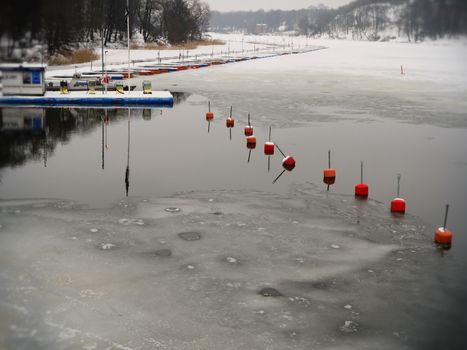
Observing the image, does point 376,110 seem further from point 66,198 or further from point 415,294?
point 415,294

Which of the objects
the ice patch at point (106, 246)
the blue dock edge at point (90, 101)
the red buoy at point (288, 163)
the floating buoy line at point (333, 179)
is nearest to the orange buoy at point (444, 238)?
the floating buoy line at point (333, 179)

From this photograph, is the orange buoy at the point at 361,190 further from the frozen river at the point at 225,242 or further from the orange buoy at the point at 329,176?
the orange buoy at the point at 329,176

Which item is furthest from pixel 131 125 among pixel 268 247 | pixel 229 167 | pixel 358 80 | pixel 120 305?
pixel 358 80

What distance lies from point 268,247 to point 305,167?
291 inches

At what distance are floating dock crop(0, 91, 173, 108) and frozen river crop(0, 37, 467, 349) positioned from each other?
7221 mm

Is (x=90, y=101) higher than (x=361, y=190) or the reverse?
higher

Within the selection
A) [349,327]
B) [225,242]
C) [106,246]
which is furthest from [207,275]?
[349,327]

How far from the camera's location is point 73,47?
172 inches

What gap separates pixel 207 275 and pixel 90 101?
24.1m

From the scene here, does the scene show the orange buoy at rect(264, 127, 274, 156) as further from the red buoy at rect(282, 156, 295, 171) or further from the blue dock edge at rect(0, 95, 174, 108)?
the blue dock edge at rect(0, 95, 174, 108)

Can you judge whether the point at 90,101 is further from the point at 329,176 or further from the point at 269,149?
the point at 329,176

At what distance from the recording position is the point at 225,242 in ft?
35.4

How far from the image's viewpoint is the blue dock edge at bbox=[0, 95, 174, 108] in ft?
96.7

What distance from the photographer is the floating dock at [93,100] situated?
97.3 ft
